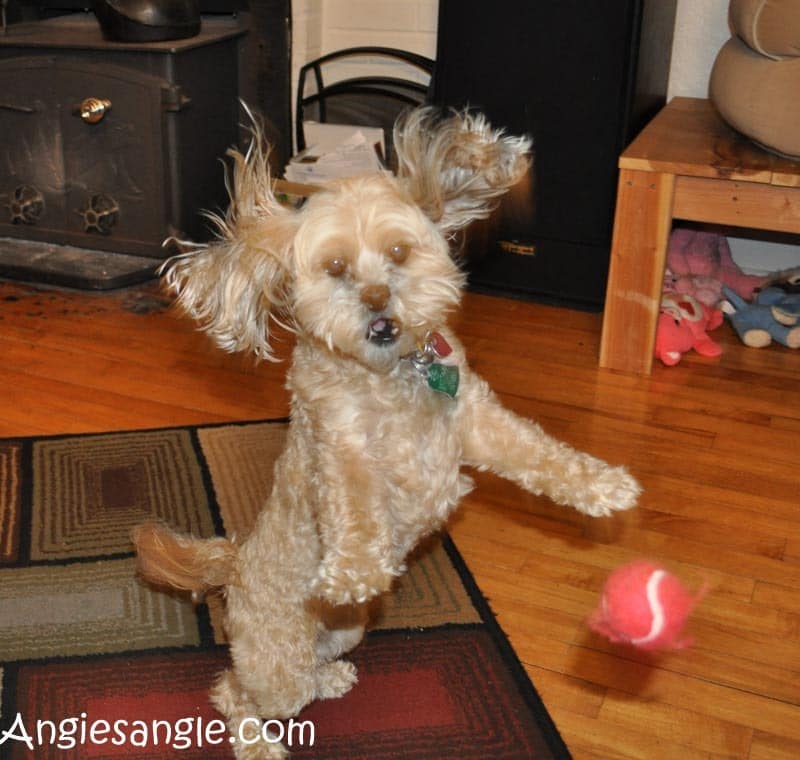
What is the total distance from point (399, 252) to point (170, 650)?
0.90 metres

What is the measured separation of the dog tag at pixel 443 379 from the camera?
4.40ft

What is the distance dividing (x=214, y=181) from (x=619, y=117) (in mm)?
1422

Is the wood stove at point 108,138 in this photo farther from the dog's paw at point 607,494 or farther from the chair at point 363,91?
the dog's paw at point 607,494

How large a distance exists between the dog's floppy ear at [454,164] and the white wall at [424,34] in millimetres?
→ 2199

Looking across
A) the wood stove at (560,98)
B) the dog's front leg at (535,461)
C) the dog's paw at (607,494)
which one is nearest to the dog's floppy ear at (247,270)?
the dog's front leg at (535,461)

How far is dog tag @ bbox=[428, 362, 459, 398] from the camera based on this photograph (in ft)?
4.40

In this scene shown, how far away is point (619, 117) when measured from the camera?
2.97 metres

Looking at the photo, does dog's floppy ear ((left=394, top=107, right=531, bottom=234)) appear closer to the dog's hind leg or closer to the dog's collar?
the dog's collar

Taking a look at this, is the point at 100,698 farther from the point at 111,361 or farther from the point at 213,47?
the point at 213,47

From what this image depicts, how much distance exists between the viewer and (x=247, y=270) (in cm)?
129

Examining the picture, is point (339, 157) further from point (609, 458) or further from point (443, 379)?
point (443, 379)

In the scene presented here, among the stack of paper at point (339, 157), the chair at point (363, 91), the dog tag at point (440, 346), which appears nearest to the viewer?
the dog tag at point (440, 346)

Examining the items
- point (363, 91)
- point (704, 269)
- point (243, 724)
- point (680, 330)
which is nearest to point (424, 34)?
point (363, 91)

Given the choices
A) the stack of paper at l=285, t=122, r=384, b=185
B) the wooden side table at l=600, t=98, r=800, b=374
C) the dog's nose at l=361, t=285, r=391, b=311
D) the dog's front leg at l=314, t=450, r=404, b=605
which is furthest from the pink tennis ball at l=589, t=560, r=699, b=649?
the stack of paper at l=285, t=122, r=384, b=185
